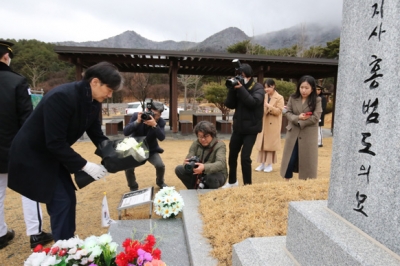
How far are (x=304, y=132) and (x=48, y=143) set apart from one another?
295 cm

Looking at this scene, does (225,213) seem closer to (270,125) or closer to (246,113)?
(246,113)

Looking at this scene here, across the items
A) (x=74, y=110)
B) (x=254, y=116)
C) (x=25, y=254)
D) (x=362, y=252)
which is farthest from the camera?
(x=254, y=116)

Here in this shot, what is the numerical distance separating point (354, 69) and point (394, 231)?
81cm

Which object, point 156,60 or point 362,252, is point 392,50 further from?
point 156,60

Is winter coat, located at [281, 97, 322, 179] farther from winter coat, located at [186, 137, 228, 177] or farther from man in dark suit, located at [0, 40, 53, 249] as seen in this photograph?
man in dark suit, located at [0, 40, 53, 249]

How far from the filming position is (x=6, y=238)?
Result: 9.20ft

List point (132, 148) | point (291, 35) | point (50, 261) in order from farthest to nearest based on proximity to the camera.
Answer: point (291, 35), point (132, 148), point (50, 261)

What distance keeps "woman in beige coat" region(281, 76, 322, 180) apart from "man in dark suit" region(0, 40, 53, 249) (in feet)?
9.75

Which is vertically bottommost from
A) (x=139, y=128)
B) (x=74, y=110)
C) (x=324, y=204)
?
(x=324, y=204)

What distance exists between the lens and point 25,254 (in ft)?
8.67

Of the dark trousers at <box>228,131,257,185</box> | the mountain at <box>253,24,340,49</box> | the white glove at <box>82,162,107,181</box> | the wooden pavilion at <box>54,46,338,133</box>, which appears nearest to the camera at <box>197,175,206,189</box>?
the dark trousers at <box>228,131,257,185</box>

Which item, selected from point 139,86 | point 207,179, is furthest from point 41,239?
point 139,86

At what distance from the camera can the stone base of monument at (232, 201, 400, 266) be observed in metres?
1.22

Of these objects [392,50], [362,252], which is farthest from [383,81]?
[362,252]
